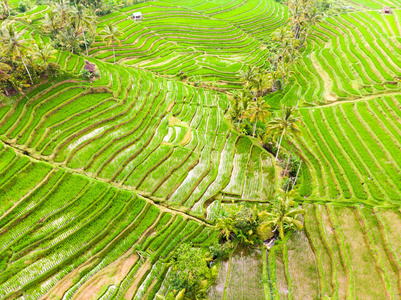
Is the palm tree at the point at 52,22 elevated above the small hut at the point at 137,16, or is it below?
above

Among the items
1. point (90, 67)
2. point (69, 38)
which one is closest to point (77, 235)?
point (90, 67)

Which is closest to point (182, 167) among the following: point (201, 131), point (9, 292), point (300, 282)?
point (201, 131)

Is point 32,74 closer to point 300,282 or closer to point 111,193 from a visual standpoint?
point 111,193

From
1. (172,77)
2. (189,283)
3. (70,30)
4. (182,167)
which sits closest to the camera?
(189,283)

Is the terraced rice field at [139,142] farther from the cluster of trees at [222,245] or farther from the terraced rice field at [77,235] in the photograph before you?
the cluster of trees at [222,245]

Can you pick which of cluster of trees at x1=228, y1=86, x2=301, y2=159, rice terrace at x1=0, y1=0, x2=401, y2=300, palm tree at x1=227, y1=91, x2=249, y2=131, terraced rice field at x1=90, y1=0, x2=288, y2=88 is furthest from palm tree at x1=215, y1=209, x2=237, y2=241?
terraced rice field at x1=90, y1=0, x2=288, y2=88

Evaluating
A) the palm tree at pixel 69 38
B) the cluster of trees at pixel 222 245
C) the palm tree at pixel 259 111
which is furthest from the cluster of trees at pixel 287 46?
the palm tree at pixel 69 38
